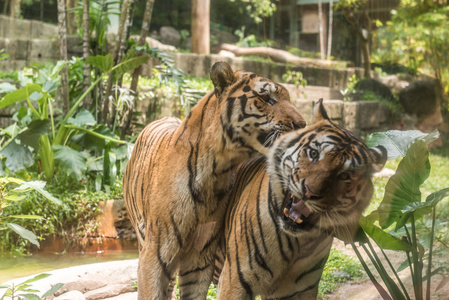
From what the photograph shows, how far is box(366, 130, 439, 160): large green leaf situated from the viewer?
2.29m

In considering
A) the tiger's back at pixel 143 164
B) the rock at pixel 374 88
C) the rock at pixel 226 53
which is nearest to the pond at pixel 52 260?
the tiger's back at pixel 143 164

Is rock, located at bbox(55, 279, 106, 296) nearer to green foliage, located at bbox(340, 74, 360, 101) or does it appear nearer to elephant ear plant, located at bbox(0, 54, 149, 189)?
elephant ear plant, located at bbox(0, 54, 149, 189)

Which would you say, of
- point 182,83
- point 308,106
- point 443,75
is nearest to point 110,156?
point 182,83

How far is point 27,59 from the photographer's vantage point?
27.4 ft

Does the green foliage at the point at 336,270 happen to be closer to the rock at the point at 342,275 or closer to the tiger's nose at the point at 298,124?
the rock at the point at 342,275

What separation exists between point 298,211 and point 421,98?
276 cm

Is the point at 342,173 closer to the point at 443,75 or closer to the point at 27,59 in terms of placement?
the point at 443,75

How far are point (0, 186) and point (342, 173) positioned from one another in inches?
82.6

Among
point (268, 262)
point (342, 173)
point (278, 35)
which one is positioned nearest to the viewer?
point (342, 173)

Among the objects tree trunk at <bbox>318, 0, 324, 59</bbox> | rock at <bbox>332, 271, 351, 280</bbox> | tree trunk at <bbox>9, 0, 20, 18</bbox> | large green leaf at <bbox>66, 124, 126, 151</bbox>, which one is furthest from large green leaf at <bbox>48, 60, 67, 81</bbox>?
rock at <bbox>332, 271, 351, 280</bbox>

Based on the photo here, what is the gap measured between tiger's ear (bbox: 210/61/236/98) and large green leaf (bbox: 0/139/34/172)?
3.29m

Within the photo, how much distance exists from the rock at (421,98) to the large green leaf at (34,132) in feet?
11.2

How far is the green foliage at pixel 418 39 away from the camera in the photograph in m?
3.66

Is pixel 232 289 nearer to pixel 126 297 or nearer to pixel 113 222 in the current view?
pixel 126 297
